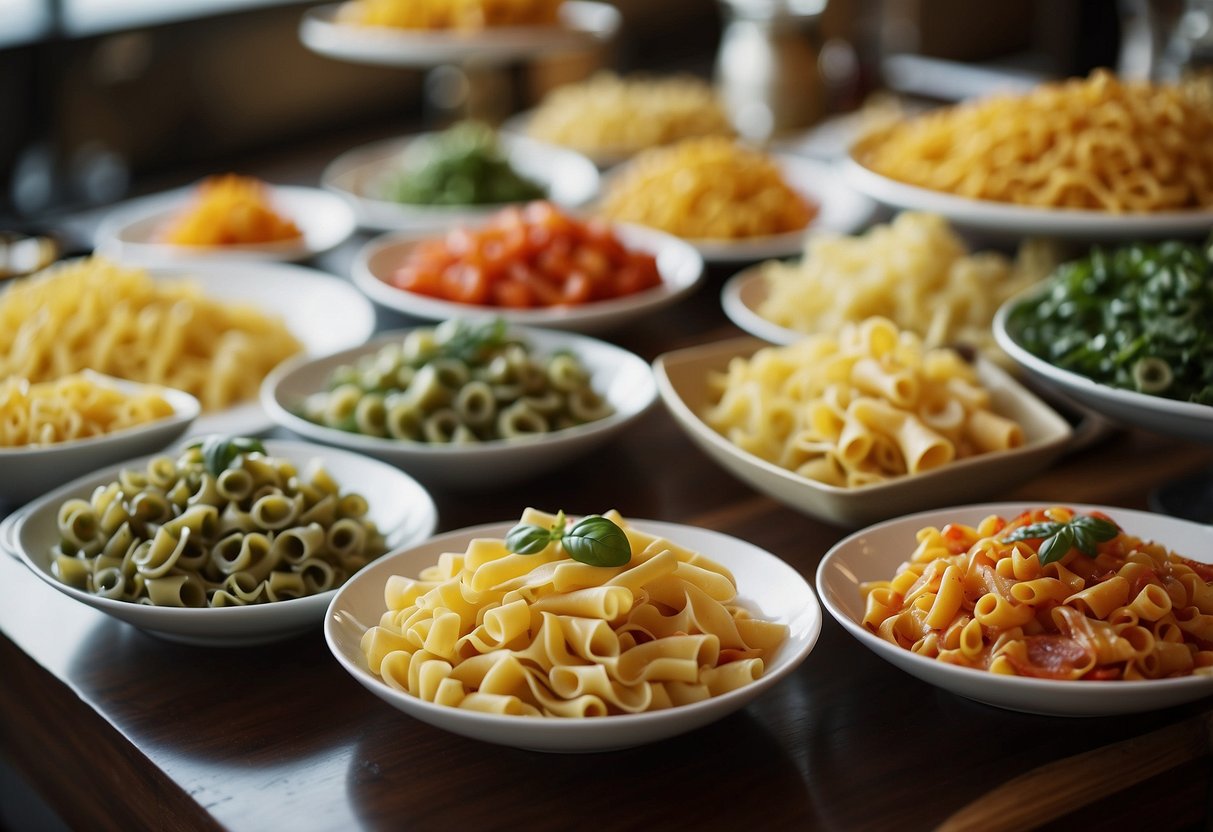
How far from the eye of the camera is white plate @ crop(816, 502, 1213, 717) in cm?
114

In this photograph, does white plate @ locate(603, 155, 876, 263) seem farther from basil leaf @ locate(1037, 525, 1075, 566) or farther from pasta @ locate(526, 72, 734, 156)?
basil leaf @ locate(1037, 525, 1075, 566)

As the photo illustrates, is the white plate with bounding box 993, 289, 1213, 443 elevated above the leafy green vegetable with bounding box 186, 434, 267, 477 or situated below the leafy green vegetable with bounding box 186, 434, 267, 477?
below

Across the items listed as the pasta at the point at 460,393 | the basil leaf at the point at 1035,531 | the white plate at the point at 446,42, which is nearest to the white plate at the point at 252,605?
the pasta at the point at 460,393

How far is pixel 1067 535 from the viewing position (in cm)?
126

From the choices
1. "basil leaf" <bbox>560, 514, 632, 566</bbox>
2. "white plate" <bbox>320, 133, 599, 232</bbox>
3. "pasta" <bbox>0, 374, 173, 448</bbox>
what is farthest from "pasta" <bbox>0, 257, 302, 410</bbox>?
"basil leaf" <bbox>560, 514, 632, 566</bbox>

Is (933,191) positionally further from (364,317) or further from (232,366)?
(232,366)

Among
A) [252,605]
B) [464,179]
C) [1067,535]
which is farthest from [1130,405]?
[464,179]

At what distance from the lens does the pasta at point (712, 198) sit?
8.54ft

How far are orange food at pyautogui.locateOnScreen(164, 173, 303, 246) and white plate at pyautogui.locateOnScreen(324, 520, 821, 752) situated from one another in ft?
4.77

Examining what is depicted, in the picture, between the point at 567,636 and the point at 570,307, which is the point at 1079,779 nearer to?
the point at 567,636

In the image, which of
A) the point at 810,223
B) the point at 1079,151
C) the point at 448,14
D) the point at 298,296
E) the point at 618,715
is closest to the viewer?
the point at 618,715

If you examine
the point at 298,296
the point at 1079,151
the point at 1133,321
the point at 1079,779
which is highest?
the point at 1079,151

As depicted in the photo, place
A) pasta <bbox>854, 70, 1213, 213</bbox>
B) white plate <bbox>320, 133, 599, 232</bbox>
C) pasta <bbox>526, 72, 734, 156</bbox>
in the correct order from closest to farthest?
1. pasta <bbox>854, 70, 1213, 213</bbox>
2. white plate <bbox>320, 133, 599, 232</bbox>
3. pasta <bbox>526, 72, 734, 156</bbox>

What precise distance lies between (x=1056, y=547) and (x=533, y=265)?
1.25 metres
